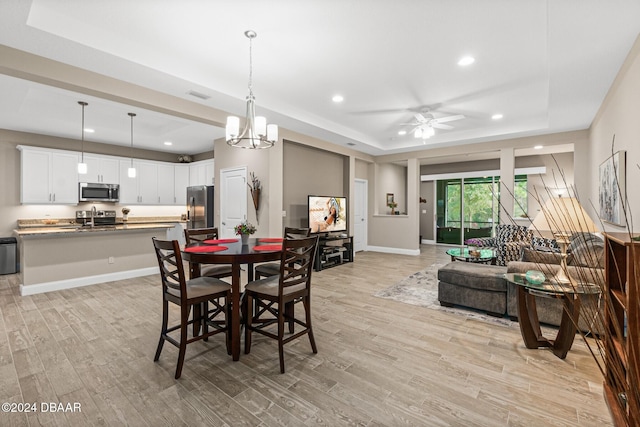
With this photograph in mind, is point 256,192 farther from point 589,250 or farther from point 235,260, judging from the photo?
point 589,250

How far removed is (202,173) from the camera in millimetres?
7629

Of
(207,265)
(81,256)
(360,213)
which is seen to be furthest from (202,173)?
(207,265)

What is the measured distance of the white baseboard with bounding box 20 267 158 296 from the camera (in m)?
4.27

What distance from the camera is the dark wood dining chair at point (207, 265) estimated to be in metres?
3.08

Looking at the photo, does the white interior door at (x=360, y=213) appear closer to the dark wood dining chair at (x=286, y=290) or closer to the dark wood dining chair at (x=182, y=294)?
the dark wood dining chair at (x=286, y=290)

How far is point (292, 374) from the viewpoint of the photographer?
2.33m

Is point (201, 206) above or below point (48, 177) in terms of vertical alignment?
below

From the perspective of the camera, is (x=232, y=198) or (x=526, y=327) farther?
(x=232, y=198)

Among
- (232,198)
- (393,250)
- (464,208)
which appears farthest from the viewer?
(464,208)

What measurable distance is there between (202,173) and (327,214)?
344 cm

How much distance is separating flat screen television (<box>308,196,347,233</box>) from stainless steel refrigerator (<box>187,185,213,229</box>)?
92.4 inches

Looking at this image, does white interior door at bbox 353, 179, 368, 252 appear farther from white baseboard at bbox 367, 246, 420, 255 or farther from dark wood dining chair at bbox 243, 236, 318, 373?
dark wood dining chair at bbox 243, 236, 318, 373

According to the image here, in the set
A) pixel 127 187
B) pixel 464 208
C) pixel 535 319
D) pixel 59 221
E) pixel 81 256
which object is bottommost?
pixel 535 319

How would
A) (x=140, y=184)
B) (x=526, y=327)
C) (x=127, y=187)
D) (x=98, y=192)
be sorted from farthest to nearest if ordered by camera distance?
(x=140, y=184)
(x=127, y=187)
(x=98, y=192)
(x=526, y=327)
